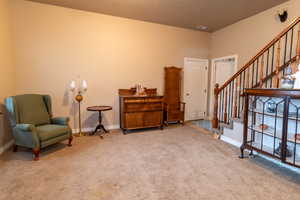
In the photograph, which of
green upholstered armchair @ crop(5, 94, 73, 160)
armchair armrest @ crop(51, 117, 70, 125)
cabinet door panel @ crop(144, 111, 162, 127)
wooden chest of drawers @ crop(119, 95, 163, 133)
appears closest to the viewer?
green upholstered armchair @ crop(5, 94, 73, 160)

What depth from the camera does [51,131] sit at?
2709 mm

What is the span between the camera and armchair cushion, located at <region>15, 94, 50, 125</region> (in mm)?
2840

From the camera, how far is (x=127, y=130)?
4.07 metres

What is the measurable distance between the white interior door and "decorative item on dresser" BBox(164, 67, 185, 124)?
0.38 metres

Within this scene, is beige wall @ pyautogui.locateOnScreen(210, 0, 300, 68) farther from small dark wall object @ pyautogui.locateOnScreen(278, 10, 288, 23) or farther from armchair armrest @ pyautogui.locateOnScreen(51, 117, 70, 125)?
armchair armrest @ pyautogui.locateOnScreen(51, 117, 70, 125)

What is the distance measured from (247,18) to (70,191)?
506 cm

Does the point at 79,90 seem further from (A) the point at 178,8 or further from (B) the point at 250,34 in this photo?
(B) the point at 250,34

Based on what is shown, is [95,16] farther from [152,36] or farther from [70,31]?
[152,36]

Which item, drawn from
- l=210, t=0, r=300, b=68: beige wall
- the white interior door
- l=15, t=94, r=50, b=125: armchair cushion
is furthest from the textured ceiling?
l=15, t=94, r=50, b=125: armchair cushion

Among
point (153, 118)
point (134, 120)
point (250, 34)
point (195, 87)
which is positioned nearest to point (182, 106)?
point (195, 87)

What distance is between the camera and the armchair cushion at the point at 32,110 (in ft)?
9.32

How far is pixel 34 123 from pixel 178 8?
150 inches

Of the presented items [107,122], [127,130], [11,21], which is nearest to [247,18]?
[127,130]

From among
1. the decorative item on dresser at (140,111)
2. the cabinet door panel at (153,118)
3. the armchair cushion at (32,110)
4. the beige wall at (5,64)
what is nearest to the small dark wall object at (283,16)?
the decorative item on dresser at (140,111)
